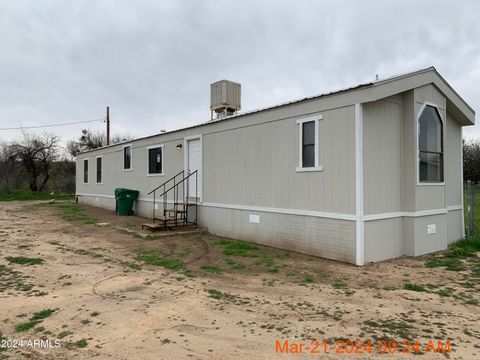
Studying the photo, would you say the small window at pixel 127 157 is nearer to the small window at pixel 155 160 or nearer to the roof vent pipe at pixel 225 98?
the small window at pixel 155 160

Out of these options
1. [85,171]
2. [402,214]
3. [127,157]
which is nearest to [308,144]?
[402,214]

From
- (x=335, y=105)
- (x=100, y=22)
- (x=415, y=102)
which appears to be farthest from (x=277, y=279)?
(x=100, y=22)

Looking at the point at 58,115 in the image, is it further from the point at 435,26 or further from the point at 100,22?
the point at 435,26

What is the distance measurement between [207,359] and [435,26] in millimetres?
9609

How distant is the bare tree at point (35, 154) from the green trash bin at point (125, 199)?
676 inches

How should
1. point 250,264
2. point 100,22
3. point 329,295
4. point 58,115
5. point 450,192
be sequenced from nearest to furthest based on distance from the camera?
point 329,295, point 250,264, point 450,192, point 100,22, point 58,115

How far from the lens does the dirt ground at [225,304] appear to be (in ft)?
9.00

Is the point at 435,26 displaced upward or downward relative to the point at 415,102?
upward

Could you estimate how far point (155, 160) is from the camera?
11.6m

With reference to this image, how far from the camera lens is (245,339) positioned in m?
2.86

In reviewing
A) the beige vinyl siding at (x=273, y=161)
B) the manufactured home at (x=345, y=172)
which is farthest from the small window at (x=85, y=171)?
the manufactured home at (x=345, y=172)

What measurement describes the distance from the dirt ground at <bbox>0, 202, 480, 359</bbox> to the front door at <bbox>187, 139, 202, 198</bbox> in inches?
122

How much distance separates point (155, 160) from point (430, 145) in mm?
8422

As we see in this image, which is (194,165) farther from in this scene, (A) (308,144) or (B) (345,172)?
(B) (345,172)
